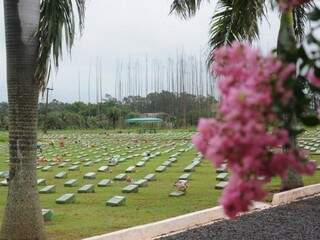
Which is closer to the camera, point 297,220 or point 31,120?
point 31,120

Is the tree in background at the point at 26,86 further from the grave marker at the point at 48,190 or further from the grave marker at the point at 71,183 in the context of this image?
the grave marker at the point at 71,183

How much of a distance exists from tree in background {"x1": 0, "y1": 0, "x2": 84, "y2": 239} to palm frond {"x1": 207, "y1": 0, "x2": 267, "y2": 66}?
11.6ft

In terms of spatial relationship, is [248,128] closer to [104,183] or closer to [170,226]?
[170,226]

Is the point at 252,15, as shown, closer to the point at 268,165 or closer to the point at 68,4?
the point at 68,4

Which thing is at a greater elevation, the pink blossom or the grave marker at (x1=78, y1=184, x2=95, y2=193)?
the pink blossom

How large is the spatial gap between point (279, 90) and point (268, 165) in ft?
0.66

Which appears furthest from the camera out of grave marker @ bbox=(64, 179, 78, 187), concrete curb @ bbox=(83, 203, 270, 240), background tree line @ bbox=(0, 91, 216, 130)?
background tree line @ bbox=(0, 91, 216, 130)

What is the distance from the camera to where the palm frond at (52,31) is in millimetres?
6242

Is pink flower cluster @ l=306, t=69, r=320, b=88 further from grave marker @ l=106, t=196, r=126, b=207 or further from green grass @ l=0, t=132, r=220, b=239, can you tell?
grave marker @ l=106, t=196, r=126, b=207

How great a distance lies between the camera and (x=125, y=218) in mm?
8305

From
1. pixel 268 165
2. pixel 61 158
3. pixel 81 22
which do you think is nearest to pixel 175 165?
pixel 61 158

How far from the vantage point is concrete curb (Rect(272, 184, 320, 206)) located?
9461 millimetres

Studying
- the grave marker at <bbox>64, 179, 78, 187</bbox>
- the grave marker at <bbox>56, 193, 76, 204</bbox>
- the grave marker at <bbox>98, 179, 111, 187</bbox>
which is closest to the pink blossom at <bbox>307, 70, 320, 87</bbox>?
the grave marker at <bbox>56, 193, 76, 204</bbox>

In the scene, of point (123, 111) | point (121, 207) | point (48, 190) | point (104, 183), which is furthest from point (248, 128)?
point (123, 111)
